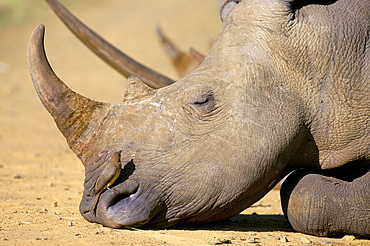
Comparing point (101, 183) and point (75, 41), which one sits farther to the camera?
point (75, 41)

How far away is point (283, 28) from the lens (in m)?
4.26

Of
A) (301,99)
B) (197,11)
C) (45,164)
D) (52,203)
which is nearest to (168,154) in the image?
(301,99)

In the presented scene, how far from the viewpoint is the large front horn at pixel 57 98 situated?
12.9 ft

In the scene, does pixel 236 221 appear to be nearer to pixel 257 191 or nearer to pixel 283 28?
pixel 257 191

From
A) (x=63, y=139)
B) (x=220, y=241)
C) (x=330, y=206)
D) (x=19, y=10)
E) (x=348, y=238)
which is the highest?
(x=19, y=10)

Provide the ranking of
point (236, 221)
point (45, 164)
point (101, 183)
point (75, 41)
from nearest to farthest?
1. point (101, 183)
2. point (236, 221)
3. point (45, 164)
4. point (75, 41)

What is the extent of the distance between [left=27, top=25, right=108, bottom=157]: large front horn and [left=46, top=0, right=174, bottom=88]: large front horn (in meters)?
1.76

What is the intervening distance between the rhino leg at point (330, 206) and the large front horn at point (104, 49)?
7.77 feet

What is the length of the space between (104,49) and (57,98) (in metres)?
2.07

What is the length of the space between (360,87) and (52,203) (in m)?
2.39

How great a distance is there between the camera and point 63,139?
33.4 feet

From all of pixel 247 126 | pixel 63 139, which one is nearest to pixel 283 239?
pixel 247 126

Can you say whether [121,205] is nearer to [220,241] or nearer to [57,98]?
[220,241]

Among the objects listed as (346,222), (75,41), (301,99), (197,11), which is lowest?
(346,222)
